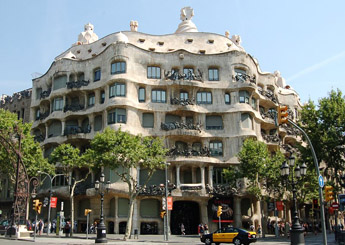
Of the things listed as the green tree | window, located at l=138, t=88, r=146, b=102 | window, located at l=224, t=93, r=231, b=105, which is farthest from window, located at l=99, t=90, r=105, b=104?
window, located at l=224, t=93, r=231, b=105

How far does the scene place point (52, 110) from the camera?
48.9 m

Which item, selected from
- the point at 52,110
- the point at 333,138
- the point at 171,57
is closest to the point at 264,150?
the point at 333,138

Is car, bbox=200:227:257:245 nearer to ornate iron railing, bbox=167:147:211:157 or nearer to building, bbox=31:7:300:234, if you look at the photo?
building, bbox=31:7:300:234

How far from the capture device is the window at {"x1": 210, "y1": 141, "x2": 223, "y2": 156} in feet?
148

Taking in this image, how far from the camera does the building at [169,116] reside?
42.9 meters

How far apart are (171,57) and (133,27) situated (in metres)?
11.2

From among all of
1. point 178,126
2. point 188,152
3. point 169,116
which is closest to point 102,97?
point 169,116

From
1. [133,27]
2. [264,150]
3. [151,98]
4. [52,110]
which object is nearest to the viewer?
[264,150]

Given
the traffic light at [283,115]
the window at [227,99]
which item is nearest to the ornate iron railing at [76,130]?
the window at [227,99]

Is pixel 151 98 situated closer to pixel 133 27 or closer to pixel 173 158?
pixel 173 158

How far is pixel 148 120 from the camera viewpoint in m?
45.2

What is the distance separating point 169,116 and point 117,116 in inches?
252

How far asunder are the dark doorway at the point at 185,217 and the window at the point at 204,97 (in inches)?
470

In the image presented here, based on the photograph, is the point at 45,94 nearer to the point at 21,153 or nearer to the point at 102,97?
the point at 102,97
